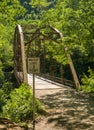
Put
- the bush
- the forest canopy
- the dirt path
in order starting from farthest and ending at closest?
1. the forest canopy
2. the bush
3. the dirt path

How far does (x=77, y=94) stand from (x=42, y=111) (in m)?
4.57

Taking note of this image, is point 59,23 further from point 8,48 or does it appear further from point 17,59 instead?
point 8,48

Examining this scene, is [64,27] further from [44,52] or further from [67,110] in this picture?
[44,52]

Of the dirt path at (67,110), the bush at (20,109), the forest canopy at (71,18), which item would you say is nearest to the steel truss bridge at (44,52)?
the forest canopy at (71,18)

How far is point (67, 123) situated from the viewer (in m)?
9.63

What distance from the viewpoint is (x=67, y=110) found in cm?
1139

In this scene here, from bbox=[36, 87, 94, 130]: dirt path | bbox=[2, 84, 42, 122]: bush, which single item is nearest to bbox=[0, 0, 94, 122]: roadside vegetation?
bbox=[2, 84, 42, 122]: bush

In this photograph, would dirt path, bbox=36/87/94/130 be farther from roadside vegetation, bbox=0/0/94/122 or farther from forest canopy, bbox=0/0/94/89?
forest canopy, bbox=0/0/94/89

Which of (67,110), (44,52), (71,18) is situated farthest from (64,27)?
(44,52)

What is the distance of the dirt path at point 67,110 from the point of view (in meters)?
9.45

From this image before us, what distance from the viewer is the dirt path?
9.45 m

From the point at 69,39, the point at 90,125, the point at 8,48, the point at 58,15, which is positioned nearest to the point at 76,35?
the point at 69,39

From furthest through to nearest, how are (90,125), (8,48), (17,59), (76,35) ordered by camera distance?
(8,48) < (17,59) < (76,35) < (90,125)

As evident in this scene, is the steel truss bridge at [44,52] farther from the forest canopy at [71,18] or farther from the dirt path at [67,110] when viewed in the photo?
the dirt path at [67,110]
